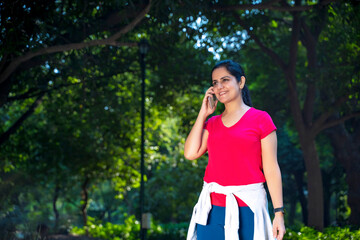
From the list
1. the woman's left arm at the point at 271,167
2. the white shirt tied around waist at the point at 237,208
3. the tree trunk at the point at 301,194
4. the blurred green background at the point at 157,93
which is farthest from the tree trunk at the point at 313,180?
the white shirt tied around waist at the point at 237,208

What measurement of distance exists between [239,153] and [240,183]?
20cm

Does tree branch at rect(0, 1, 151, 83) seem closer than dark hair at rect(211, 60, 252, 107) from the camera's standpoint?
No

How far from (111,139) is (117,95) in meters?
1.70

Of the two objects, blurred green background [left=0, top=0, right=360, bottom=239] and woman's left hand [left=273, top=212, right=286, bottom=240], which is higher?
blurred green background [left=0, top=0, right=360, bottom=239]

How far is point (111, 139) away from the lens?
653 inches

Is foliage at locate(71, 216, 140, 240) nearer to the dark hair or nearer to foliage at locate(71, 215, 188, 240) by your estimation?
foliage at locate(71, 215, 188, 240)

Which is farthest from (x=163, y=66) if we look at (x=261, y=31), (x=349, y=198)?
(x=349, y=198)

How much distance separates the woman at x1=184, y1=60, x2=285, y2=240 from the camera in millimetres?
3191

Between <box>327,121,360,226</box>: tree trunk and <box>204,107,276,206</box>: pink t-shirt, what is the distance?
1338 cm

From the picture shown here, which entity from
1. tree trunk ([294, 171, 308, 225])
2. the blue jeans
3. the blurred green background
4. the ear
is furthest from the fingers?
tree trunk ([294, 171, 308, 225])

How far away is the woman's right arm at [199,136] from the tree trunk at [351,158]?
43.3 feet

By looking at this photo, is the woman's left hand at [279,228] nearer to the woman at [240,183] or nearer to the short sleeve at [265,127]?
the woman at [240,183]

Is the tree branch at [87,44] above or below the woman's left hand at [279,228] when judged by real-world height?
above

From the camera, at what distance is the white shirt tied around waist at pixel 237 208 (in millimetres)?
3131
